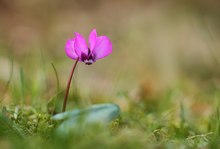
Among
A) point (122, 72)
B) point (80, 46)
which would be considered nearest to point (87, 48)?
point (80, 46)

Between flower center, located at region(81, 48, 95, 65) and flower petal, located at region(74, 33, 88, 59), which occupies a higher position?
flower petal, located at region(74, 33, 88, 59)

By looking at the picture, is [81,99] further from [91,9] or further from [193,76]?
[91,9]

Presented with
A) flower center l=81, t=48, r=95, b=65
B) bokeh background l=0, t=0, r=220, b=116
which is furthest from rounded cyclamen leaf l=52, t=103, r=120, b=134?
bokeh background l=0, t=0, r=220, b=116

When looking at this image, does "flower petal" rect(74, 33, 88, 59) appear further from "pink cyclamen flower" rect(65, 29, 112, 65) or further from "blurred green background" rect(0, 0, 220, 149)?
"blurred green background" rect(0, 0, 220, 149)

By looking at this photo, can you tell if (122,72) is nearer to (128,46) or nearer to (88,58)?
(128,46)

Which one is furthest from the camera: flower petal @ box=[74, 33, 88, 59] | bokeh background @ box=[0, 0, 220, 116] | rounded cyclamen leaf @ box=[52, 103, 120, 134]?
bokeh background @ box=[0, 0, 220, 116]
